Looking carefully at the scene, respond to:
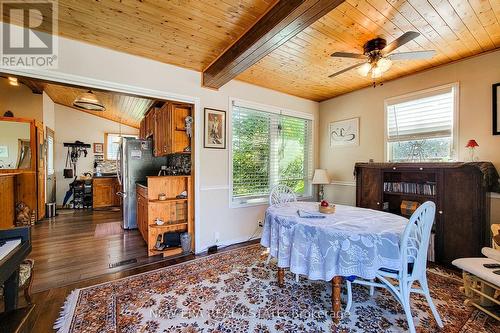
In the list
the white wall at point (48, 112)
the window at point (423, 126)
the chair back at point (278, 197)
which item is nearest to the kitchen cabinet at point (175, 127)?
the chair back at point (278, 197)

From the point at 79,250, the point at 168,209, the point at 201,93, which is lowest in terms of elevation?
the point at 79,250

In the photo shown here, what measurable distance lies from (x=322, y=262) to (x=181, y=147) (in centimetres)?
254

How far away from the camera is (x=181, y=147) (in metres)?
3.33

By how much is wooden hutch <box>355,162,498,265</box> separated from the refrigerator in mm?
4403

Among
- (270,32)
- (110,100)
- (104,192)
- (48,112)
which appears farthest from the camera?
(104,192)

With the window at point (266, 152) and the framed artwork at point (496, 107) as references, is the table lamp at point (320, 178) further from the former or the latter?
the framed artwork at point (496, 107)

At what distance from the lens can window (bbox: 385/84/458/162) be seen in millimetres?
2951

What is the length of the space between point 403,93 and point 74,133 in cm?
867

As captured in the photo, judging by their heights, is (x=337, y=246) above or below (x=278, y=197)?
below

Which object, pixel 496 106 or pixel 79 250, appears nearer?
pixel 496 106

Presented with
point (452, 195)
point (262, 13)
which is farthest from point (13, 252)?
point (452, 195)

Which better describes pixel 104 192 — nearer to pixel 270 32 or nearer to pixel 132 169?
pixel 132 169

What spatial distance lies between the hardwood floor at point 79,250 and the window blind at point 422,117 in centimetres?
413

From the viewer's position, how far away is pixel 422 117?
3207 mm
